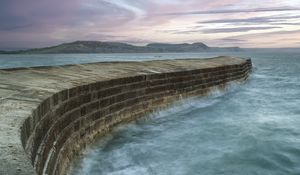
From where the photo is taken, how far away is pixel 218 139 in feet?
29.7

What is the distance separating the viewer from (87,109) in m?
7.86

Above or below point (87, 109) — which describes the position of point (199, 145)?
below

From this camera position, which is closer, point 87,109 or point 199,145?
point 87,109

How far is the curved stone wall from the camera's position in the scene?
4.38m

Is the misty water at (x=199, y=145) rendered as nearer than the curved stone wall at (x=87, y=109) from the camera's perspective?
No

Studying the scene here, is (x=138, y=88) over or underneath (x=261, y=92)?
over

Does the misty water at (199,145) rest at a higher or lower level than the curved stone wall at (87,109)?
lower

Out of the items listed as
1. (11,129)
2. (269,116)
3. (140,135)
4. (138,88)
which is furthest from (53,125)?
(269,116)

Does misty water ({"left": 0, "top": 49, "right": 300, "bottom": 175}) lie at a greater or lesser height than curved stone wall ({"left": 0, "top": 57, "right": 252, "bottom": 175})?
lesser

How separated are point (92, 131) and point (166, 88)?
4.82 metres

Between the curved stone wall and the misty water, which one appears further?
the misty water

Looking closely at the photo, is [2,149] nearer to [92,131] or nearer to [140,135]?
[92,131]

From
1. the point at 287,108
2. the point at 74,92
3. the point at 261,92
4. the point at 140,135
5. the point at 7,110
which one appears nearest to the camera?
the point at 7,110

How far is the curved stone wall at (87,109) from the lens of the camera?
14.4 ft
